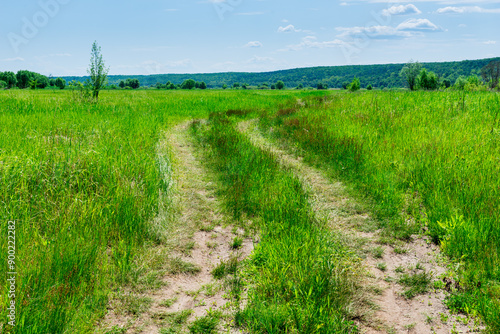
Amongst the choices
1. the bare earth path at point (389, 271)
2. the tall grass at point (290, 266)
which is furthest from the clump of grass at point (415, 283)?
the tall grass at point (290, 266)

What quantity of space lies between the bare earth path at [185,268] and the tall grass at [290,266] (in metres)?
0.30

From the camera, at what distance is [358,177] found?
6.09 m

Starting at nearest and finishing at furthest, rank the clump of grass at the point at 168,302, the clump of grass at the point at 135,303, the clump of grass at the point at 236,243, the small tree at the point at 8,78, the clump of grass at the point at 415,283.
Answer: the clump of grass at the point at 135,303
the clump of grass at the point at 168,302
the clump of grass at the point at 415,283
the clump of grass at the point at 236,243
the small tree at the point at 8,78

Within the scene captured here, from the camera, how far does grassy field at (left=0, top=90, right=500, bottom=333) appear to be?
2623 millimetres

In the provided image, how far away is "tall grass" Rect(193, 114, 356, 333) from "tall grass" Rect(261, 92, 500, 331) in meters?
1.07

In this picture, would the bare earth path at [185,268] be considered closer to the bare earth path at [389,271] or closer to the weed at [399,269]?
the bare earth path at [389,271]

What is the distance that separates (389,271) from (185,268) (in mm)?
2192

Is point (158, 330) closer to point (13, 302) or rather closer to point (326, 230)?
point (13, 302)

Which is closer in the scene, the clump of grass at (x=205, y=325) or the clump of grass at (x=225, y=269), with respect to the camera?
the clump of grass at (x=205, y=325)

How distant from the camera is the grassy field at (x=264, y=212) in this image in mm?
2623

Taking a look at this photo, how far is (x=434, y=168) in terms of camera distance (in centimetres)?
537

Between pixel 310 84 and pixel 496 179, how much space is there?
182 metres

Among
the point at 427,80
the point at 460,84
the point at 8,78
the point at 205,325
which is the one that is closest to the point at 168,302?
the point at 205,325

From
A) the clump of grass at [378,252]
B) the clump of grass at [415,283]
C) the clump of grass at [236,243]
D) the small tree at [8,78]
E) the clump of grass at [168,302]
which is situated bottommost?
the clump of grass at [415,283]
